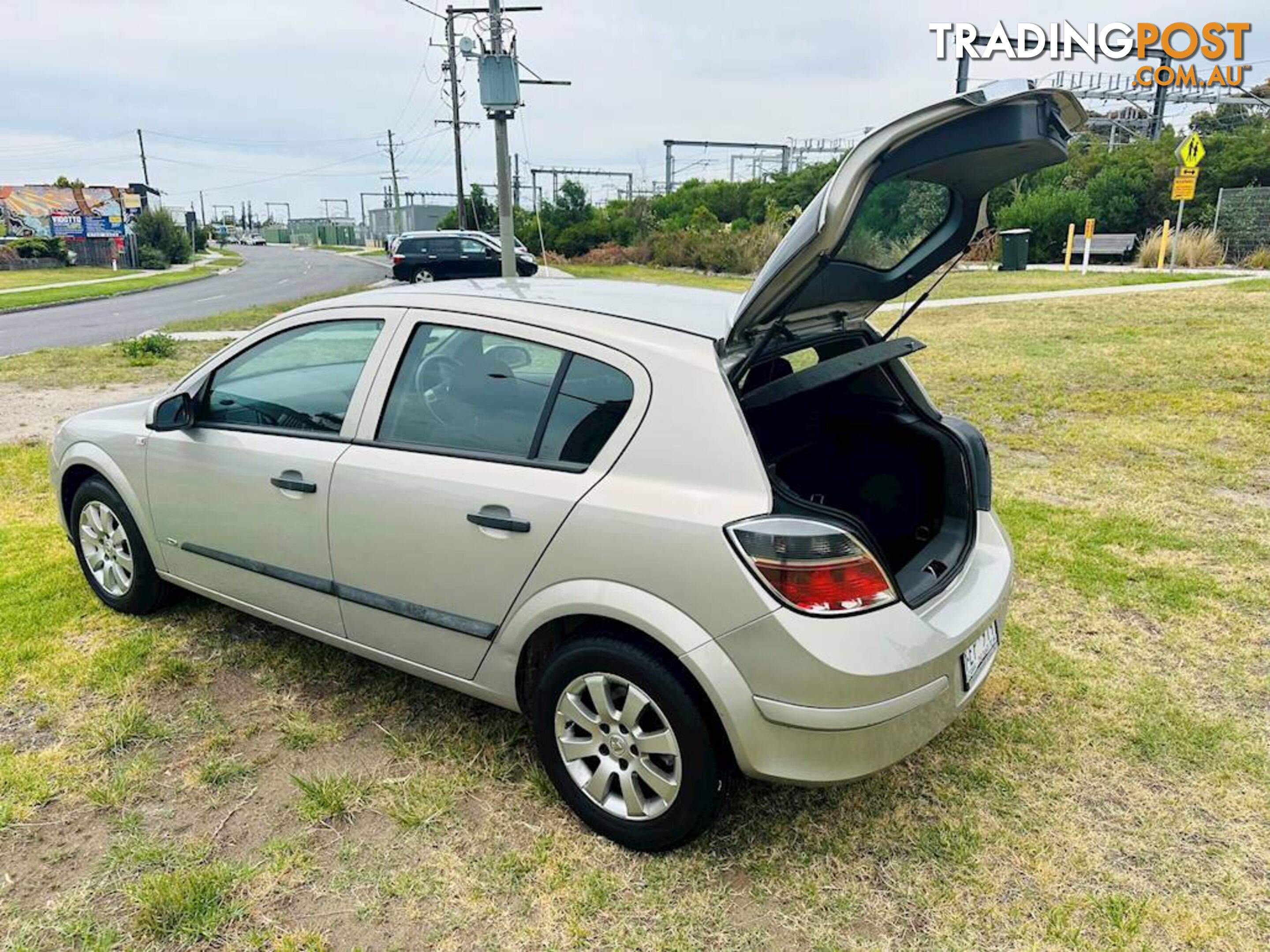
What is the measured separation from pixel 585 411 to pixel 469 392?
1.65ft

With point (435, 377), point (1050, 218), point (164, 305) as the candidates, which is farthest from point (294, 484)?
point (1050, 218)

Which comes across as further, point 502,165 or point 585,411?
point 502,165

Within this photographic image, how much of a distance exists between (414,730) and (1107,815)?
7.57 feet

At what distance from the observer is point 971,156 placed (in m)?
2.34

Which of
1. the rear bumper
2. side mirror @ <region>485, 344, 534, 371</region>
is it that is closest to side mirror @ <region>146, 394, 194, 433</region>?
side mirror @ <region>485, 344, 534, 371</region>

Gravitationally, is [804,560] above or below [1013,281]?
below

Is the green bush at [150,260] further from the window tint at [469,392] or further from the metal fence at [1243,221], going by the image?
the window tint at [469,392]

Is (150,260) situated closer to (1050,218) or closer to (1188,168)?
(1050,218)

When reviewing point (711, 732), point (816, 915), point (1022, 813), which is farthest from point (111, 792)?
point (1022, 813)

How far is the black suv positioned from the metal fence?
1997cm

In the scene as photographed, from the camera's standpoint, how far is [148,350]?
12.1 metres

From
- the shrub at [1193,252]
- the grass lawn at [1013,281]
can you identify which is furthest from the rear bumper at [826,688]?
the shrub at [1193,252]

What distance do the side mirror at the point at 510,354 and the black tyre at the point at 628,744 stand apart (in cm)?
93

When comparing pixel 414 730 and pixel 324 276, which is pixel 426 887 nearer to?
pixel 414 730
